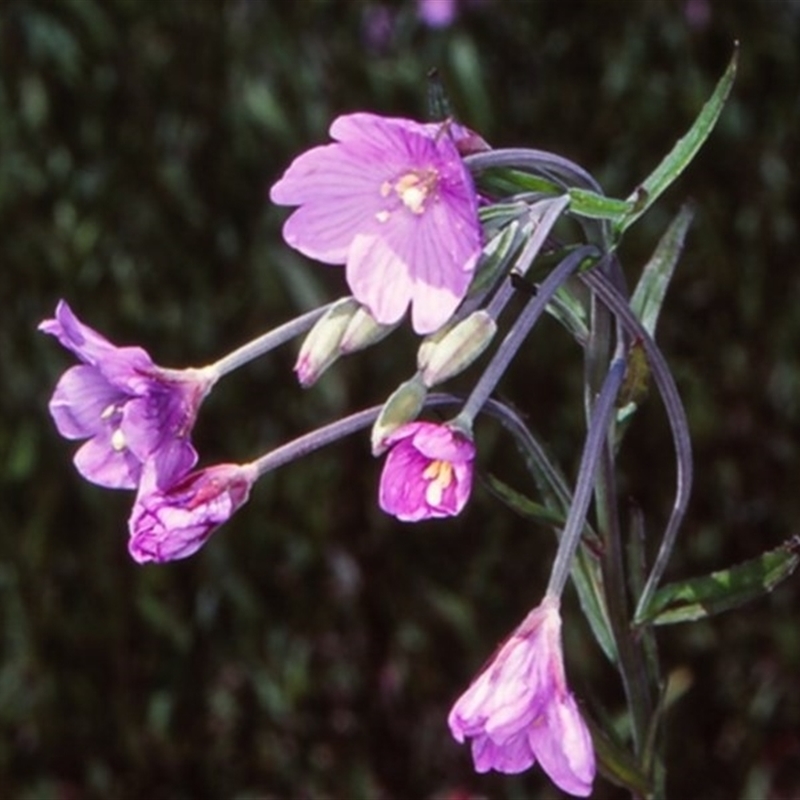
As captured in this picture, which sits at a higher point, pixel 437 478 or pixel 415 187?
pixel 415 187

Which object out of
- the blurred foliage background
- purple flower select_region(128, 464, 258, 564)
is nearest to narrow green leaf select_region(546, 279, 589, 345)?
purple flower select_region(128, 464, 258, 564)

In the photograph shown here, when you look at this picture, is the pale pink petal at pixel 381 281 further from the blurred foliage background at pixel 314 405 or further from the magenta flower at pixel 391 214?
the blurred foliage background at pixel 314 405

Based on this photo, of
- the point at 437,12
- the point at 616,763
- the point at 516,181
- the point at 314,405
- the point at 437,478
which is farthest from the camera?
the point at 437,12

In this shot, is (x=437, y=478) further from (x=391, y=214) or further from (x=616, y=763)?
(x=616, y=763)

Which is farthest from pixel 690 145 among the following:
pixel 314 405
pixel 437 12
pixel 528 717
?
pixel 437 12

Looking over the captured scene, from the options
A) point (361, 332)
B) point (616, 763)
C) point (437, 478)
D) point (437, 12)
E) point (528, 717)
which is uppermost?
point (437, 12)

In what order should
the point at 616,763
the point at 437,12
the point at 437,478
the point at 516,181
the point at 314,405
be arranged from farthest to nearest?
1. the point at 437,12
2. the point at 314,405
3. the point at 616,763
4. the point at 516,181
5. the point at 437,478

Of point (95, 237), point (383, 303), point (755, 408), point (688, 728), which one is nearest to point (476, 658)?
point (688, 728)
